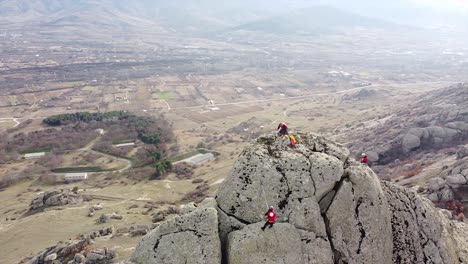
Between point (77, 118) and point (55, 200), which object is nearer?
point (55, 200)

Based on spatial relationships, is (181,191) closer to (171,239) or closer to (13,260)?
(13,260)

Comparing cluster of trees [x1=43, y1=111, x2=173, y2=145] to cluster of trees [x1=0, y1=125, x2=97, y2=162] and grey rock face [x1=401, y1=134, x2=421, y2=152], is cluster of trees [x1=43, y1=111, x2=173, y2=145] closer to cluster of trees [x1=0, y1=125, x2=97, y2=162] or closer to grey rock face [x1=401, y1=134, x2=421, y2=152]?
cluster of trees [x1=0, y1=125, x2=97, y2=162]

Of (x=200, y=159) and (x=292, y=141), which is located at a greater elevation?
(x=292, y=141)

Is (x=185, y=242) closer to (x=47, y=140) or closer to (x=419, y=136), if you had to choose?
(x=419, y=136)

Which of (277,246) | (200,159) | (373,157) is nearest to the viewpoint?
(277,246)

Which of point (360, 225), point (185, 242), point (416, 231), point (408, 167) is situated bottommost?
point (408, 167)

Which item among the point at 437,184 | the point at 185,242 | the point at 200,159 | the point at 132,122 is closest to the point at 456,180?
the point at 437,184

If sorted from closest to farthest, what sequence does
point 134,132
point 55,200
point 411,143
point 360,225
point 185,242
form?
point 185,242
point 360,225
point 411,143
point 55,200
point 134,132

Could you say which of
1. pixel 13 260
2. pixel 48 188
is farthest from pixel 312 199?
pixel 48 188
